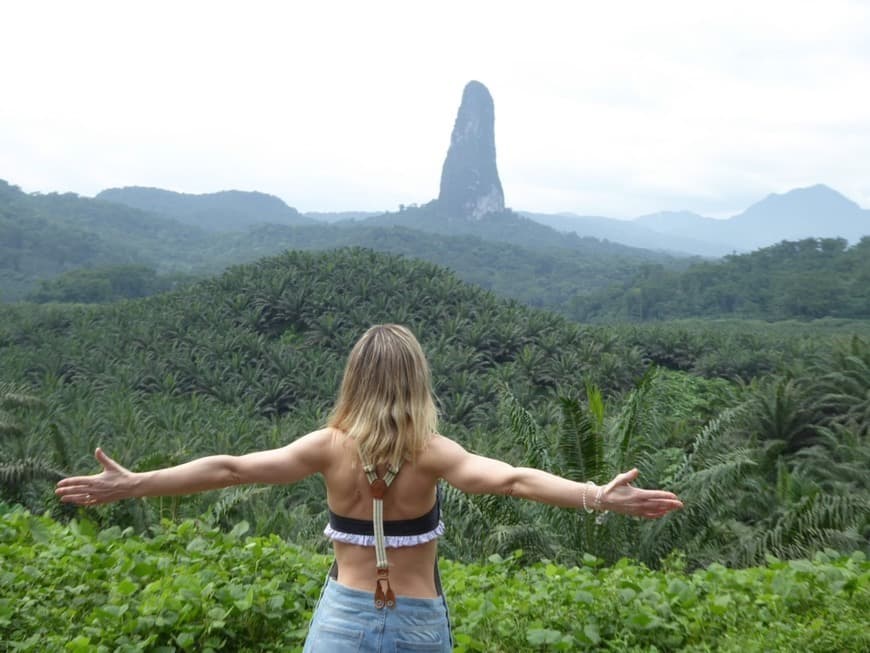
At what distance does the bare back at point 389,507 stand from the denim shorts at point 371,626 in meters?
0.04

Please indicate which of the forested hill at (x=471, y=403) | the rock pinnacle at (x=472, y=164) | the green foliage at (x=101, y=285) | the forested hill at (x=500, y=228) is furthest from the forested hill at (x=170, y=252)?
the rock pinnacle at (x=472, y=164)

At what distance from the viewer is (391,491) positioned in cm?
237

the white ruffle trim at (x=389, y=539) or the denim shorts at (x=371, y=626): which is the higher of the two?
the white ruffle trim at (x=389, y=539)

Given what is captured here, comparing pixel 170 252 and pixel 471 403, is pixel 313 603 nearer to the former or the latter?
pixel 471 403

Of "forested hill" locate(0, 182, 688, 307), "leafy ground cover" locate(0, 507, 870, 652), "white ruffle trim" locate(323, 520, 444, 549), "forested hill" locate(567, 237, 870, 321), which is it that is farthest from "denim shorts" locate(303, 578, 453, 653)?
"forested hill" locate(0, 182, 688, 307)

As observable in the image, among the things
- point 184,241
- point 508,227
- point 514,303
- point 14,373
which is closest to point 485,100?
point 508,227

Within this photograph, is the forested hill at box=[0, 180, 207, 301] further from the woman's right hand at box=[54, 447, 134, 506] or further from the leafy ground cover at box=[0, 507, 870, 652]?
the woman's right hand at box=[54, 447, 134, 506]

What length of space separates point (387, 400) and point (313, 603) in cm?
222

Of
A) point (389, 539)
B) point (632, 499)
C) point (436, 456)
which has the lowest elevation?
point (389, 539)

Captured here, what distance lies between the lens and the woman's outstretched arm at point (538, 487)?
2.37 metres

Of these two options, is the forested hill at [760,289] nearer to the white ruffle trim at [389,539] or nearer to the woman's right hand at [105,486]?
the white ruffle trim at [389,539]

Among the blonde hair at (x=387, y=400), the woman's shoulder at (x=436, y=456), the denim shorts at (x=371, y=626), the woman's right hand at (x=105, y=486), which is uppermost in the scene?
the blonde hair at (x=387, y=400)

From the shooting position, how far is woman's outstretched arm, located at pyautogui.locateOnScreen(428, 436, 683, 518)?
237 centimetres

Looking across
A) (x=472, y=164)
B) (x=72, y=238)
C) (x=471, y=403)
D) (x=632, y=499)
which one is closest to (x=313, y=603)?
(x=632, y=499)
